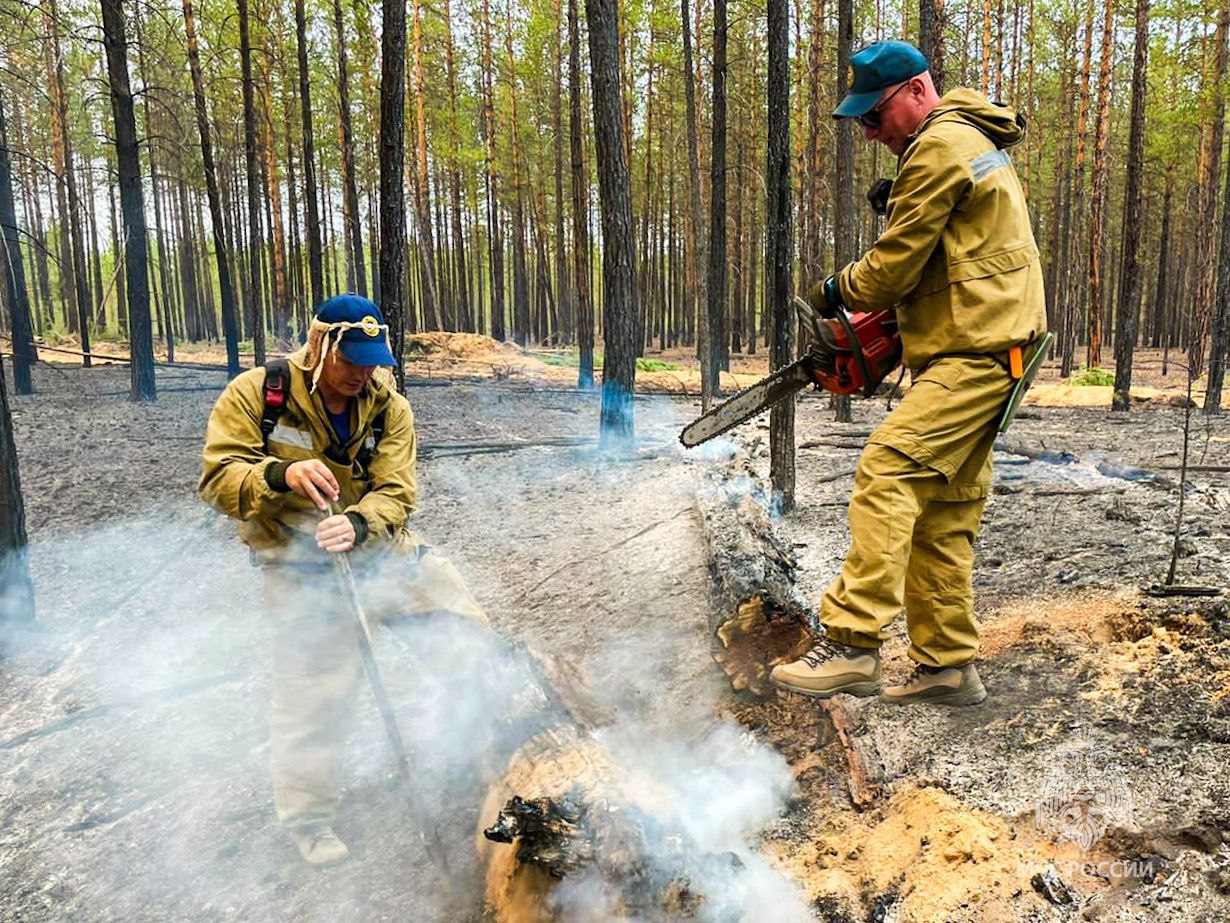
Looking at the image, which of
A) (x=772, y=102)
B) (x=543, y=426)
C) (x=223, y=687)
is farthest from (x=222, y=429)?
(x=543, y=426)

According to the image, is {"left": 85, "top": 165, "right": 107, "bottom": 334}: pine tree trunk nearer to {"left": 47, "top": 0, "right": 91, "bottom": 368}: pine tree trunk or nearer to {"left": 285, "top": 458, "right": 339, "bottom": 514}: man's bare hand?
{"left": 47, "top": 0, "right": 91, "bottom": 368}: pine tree trunk

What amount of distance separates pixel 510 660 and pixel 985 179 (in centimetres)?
232

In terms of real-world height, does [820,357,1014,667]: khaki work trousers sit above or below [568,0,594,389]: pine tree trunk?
below

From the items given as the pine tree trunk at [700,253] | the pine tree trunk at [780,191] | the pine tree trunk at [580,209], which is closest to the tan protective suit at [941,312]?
the pine tree trunk at [780,191]

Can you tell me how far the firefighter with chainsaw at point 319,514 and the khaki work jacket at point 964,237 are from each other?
1.78m

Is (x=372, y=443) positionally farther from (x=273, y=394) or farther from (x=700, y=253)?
(x=700, y=253)

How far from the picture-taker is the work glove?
9.04 ft

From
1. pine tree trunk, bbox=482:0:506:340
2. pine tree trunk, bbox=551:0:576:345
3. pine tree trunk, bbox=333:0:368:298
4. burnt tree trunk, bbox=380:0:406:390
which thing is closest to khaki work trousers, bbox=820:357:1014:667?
burnt tree trunk, bbox=380:0:406:390

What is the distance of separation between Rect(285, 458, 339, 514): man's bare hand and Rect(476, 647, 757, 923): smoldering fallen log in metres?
1.06

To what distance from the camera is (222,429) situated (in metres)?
2.75

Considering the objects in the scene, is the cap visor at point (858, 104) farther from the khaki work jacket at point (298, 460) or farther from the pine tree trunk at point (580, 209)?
the pine tree trunk at point (580, 209)

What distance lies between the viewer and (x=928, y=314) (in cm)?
260

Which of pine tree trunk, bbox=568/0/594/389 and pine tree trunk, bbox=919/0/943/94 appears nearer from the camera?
pine tree trunk, bbox=919/0/943/94

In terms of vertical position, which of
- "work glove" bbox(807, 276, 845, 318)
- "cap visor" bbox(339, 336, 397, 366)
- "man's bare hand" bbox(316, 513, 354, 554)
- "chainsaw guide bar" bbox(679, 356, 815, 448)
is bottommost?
"man's bare hand" bbox(316, 513, 354, 554)
